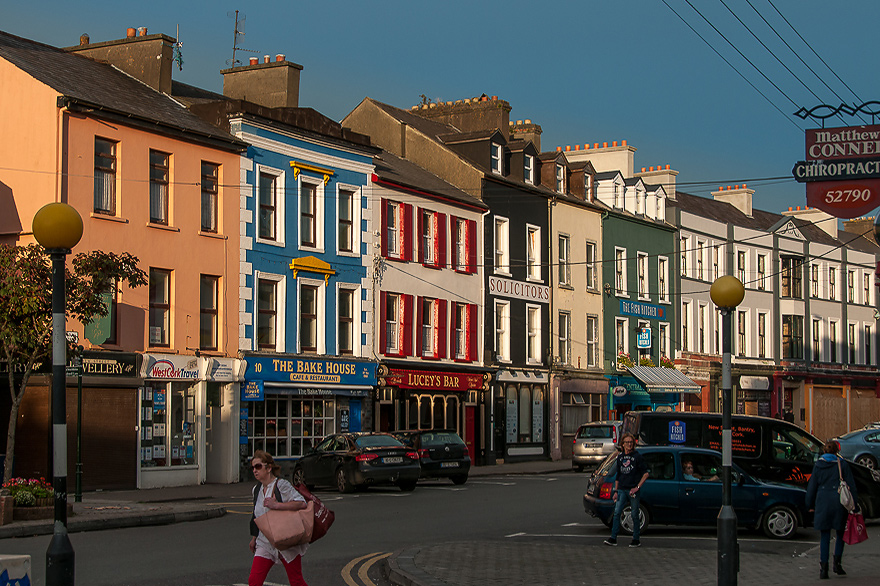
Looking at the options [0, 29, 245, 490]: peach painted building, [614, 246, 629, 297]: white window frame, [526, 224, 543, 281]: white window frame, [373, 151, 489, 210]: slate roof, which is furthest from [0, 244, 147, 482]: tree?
[614, 246, 629, 297]: white window frame

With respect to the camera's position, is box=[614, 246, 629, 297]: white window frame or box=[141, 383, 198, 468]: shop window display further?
box=[614, 246, 629, 297]: white window frame

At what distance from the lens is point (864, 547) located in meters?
17.8

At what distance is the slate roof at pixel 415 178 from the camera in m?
39.3

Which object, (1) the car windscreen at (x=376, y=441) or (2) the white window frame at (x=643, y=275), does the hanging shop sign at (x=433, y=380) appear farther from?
(2) the white window frame at (x=643, y=275)

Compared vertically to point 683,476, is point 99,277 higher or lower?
higher

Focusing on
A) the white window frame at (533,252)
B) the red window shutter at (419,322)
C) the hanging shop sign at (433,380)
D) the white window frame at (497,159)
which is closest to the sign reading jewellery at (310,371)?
the hanging shop sign at (433,380)

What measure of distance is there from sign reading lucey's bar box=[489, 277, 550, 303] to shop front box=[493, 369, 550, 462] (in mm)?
2873

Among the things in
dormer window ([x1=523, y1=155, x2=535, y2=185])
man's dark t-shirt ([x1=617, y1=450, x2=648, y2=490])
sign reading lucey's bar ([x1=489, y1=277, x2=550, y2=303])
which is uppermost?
dormer window ([x1=523, y1=155, x2=535, y2=185])

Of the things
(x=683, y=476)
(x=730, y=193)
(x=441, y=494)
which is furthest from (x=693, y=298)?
(x=683, y=476)

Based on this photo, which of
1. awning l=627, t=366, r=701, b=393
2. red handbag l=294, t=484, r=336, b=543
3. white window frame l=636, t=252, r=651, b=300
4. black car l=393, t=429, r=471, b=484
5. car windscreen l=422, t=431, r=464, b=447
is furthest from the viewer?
white window frame l=636, t=252, r=651, b=300

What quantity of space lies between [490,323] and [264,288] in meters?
12.0

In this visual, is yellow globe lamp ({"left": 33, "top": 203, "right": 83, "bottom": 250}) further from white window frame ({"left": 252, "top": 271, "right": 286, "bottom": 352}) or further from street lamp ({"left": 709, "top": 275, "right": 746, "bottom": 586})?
white window frame ({"left": 252, "top": 271, "right": 286, "bottom": 352})

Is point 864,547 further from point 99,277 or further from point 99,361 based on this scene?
point 99,361

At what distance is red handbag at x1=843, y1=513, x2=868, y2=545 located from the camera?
1418 cm
